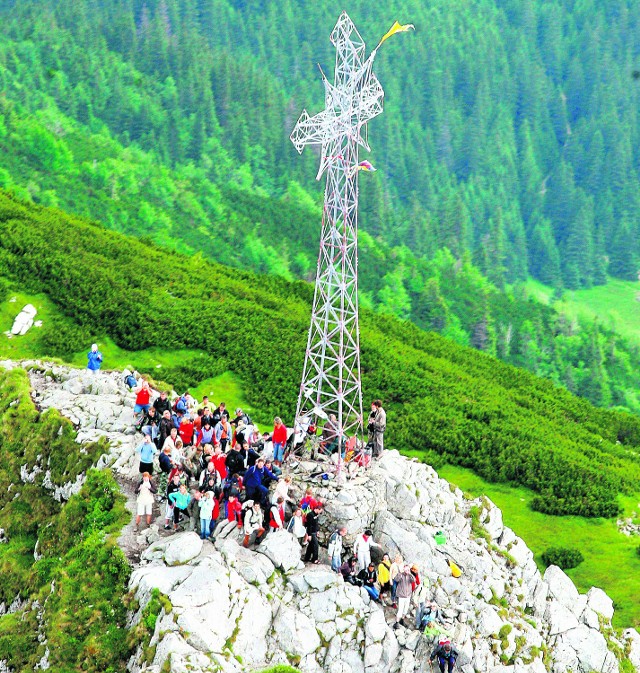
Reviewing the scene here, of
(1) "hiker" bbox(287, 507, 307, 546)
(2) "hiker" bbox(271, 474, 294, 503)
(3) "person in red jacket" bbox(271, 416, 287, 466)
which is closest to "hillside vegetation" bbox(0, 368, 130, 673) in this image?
(2) "hiker" bbox(271, 474, 294, 503)

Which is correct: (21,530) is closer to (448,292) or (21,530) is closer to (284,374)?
(284,374)

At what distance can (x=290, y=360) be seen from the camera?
7838 centimetres

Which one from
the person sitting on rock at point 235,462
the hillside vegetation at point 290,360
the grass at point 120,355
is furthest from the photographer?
the hillside vegetation at point 290,360

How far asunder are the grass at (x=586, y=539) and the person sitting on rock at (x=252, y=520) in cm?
2636

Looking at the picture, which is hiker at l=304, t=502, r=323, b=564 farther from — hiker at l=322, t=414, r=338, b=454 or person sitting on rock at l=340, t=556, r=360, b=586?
hiker at l=322, t=414, r=338, b=454

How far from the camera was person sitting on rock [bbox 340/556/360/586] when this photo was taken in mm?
37656

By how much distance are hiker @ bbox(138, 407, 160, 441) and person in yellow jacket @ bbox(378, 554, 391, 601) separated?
37.4 feet

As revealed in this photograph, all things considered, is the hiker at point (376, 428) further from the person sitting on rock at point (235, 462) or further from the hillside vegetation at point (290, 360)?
the hillside vegetation at point (290, 360)

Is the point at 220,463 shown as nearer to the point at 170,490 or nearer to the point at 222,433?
the point at 170,490

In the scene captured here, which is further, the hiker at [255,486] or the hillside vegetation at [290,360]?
the hillside vegetation at [290,360]

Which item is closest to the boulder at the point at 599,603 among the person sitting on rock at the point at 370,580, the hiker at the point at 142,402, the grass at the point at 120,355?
the person sitting on rock at the point at 370,580

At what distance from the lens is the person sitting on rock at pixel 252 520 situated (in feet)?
121

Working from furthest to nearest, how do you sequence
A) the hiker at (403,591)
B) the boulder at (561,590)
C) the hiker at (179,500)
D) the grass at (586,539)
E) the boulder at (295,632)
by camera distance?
the grass at (586,539) < the boulder at (561,590) < the hiker at (179,500) < the hiker at (403,591) < the boulder at (295,632)

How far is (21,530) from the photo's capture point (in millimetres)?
42688
